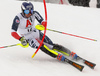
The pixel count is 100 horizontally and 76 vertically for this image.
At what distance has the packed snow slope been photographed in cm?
329

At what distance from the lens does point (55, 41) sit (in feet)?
18.7

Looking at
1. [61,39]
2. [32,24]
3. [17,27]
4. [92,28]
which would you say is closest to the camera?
[17,27]

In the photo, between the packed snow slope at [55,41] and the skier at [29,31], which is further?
the skier at [29,31]

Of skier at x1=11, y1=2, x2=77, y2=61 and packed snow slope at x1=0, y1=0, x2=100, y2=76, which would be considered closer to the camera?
packed snow slope at x1=0, y1=0, x2=100, y2=76

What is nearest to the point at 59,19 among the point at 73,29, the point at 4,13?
the point at 73,29

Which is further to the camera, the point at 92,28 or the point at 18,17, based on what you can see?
the point at 92,28

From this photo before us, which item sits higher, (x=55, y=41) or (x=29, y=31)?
(x=29, y=31)

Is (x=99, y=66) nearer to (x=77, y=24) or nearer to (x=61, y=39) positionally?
(x=61, y=39)

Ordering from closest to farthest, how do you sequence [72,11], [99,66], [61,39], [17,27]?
[99,66], [17,27], [61,39], [72,11]

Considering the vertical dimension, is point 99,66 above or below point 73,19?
below

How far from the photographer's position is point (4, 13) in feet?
28.2

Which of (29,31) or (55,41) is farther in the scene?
(55,41)

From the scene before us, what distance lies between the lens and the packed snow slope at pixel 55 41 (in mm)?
3295

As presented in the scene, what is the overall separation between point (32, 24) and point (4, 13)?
4.81 meters
